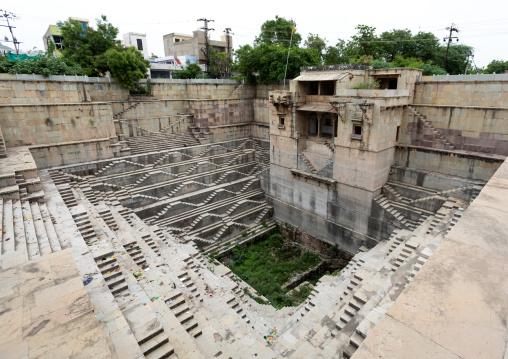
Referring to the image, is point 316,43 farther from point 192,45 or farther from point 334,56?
point 192,45

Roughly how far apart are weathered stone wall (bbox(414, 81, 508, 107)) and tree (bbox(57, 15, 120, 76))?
61.1 ft

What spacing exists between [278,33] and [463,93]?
18.4m

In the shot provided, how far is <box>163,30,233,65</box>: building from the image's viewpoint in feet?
113

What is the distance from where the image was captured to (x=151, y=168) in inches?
631

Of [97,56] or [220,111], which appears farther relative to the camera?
[220,111]

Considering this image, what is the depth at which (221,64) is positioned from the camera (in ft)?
95.3

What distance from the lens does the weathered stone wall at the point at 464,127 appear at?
1134cm

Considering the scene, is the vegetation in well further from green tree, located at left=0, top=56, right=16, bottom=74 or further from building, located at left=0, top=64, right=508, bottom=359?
green tree, located at left=0, top=56, right=16, bottom=74

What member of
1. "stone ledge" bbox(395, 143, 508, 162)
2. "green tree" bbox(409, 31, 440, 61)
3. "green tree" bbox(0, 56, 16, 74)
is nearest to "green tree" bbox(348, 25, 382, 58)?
"green tree" bbox(409, 31, 440, 61)

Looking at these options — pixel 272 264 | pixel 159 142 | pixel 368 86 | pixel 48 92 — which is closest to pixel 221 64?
pixel 159 142

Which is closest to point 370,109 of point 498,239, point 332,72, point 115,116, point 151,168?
point 332,72

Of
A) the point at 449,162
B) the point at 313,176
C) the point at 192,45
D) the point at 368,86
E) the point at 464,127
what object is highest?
the point at 192,45

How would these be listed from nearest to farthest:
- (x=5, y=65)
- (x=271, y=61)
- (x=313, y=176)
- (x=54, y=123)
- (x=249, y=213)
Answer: (x=5, y=65), (x=54, y=123), (x=313, y=176), (x=249, y=213), (x=271, y=61)

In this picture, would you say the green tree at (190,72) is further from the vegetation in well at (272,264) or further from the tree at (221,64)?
the vegetation in well at (272,264)
